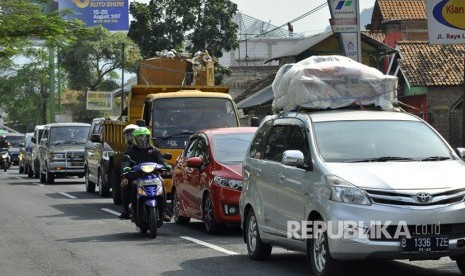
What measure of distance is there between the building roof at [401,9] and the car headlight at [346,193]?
5555cm

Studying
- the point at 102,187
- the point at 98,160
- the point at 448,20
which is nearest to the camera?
the point at 448,20

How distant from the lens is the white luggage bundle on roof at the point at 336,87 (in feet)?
42.8

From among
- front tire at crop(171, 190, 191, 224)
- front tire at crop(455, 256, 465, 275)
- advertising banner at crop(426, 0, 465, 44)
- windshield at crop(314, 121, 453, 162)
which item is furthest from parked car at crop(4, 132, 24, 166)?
front tire at crop(455, 256, 465, 275)

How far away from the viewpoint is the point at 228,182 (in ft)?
56.9

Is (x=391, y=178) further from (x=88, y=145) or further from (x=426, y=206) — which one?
(x=88, y=145)

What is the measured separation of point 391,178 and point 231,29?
5165 cm

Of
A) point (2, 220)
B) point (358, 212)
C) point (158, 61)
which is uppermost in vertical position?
point (158, 61)

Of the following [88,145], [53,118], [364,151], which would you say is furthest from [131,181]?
[53,118]

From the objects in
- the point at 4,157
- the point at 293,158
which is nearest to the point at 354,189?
the point at 293,158

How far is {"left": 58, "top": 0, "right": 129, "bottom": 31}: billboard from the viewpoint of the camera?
60156 millimetres

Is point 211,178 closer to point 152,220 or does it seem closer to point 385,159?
point 152,220

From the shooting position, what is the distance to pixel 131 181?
17734 mm

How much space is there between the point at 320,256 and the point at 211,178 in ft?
20.4

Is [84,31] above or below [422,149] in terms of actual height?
above
